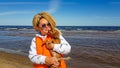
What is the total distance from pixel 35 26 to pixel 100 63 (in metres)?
6.76

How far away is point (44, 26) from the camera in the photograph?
3.12 metres

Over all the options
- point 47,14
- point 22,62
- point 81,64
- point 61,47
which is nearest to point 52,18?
point 47,14

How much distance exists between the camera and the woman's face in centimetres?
313

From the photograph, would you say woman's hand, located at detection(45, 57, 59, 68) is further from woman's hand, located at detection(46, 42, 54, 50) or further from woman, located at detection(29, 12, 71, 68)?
woman's hand, located at detection(46, 42, 54, 50)

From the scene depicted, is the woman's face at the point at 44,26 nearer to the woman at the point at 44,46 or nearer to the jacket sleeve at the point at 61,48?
the woman at the point at 44,46

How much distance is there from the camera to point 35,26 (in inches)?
126

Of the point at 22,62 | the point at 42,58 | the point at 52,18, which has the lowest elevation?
the point at 22,62

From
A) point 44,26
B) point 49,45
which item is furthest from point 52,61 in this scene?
point 44,26

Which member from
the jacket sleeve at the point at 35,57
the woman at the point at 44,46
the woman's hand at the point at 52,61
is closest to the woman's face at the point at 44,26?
the woman at the point at 44,46

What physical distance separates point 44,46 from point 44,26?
0.85 feet

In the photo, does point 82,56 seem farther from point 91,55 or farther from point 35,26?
point 35,26

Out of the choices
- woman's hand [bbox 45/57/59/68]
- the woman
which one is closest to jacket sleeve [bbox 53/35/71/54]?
the woman

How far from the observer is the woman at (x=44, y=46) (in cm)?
297

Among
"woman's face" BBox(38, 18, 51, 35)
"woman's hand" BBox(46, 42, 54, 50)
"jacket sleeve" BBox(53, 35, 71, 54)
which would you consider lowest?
"jacket sleeve" BBox(53, 35, 71, 54)
